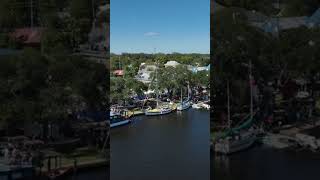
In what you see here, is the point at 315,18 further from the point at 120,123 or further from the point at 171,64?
the point at 120,123

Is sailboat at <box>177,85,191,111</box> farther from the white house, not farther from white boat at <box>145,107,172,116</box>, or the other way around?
the white house

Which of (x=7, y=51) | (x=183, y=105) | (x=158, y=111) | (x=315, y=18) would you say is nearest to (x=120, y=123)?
(x=158, y=111)

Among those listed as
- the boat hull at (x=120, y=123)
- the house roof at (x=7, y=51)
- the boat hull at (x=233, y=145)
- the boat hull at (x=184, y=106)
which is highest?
the house roof at (x=7, y=51)

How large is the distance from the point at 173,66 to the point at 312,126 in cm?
473

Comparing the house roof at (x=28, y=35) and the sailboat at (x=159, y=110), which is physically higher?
the house roof at (x=28, y=35)

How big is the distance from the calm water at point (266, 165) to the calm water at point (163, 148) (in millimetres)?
1464

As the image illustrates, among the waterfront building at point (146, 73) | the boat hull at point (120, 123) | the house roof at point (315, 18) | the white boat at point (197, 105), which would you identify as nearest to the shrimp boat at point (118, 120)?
the boat hull at point (120, 123)

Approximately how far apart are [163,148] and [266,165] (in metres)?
3.68

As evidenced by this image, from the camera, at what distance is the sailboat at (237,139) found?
559cm

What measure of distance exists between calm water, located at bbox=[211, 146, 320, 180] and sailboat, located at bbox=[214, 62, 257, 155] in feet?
0.28

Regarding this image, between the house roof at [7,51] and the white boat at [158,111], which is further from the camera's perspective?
the white boat at [158,111]

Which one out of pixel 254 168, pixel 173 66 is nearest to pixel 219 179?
pixel 254 168

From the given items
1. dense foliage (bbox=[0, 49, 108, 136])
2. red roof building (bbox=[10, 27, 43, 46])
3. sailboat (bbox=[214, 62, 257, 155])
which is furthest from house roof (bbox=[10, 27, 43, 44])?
sailboat (bbox=[214, 62, 257, 155])

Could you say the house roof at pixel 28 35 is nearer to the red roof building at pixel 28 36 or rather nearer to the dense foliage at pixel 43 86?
the red roof building at pixel 28 36
